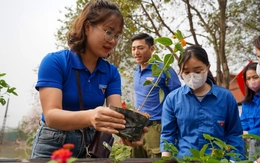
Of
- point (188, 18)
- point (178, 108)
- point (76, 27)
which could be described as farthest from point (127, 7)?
point (76, 27)

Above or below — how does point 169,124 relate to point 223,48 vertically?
below

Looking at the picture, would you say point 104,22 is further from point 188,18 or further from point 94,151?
point 188,18

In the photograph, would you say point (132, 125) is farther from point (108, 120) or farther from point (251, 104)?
point (251, 104)

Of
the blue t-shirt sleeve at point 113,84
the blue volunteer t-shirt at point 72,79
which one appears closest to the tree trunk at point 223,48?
the blue t-shirt sleeve at point 113,84

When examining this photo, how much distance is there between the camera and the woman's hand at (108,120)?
3.40ft

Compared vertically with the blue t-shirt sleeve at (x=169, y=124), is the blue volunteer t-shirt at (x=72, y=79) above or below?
above

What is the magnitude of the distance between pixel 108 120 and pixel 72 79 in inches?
19.9

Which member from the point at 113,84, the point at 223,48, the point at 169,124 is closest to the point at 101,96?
the point at 113,84

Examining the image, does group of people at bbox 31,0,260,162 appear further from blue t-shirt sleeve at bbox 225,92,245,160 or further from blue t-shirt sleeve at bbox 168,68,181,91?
blue t-shirt sleeve at bbox 168,68,181,91

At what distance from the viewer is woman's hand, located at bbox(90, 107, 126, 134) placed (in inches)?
40.8

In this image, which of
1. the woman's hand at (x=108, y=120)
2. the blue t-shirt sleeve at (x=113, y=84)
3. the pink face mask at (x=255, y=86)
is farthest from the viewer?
the pink face mask at (x=255, y=86)

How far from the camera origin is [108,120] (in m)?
1.04

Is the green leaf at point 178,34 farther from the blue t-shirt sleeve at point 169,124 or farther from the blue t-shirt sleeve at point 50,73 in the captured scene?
the blue t-shirt sleeve at point 169,124

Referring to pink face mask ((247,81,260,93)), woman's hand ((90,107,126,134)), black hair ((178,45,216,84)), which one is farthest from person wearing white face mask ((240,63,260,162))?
woman's hand ((90,107,126,134))
